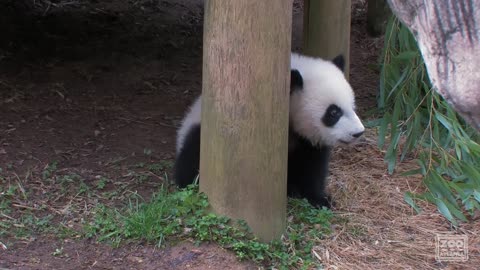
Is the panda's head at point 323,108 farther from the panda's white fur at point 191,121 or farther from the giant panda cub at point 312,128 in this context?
the panda's white fur at point 191,121

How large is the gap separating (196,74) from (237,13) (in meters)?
2.81

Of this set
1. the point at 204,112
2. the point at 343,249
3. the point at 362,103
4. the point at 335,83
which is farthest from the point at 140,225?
the point at 362,103

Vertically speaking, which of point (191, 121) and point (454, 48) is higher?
point (454, 48)

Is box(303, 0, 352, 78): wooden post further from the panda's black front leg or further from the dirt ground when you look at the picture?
the panda's black front leg

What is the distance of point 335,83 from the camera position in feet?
12.3

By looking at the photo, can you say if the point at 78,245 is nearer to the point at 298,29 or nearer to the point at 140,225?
the point at 140,225

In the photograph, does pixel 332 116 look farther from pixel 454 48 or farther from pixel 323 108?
pixel 454 48

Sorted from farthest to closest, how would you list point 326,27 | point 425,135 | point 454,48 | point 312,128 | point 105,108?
point 105,108 → point 326,27 → point 425,135 → point 312,128 → point 454,48

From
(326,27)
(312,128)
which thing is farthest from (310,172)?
(326,27)

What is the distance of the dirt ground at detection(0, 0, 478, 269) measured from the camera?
320cm

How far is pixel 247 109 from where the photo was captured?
3.05m

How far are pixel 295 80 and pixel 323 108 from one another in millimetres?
224

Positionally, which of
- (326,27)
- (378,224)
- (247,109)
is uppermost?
(326,27)

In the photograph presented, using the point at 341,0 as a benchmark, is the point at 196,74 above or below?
below
